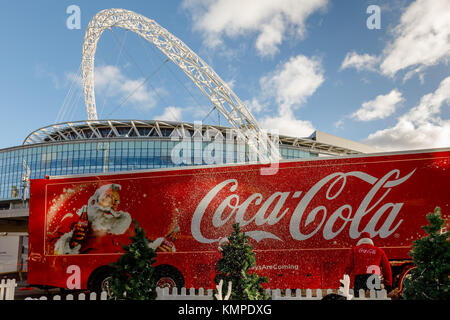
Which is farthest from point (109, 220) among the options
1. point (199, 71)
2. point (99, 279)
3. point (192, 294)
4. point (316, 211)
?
point (199, 71)

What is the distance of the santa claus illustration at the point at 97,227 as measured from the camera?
473 inches

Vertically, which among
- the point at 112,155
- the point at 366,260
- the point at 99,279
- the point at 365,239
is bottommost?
the point at 99,279

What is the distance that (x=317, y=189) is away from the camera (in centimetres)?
1065

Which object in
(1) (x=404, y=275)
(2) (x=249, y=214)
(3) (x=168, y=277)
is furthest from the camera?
(3) (x=168, y=277)

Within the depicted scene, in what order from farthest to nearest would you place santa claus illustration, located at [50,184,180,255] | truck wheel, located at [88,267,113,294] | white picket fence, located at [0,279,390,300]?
santa claus illustration, located at [50,184,180,255], truck wheel, located at [88,267,113,294], white picket fence, located at [0,279,390,300]

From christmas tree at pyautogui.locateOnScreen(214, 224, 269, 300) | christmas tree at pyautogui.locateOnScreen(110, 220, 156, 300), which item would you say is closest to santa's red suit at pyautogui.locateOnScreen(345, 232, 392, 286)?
christmas tree at pyautogui.locateOnScreen(214, 224, 269, 300)

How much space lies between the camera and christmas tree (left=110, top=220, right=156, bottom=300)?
26.8 feet

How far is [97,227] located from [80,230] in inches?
28.9

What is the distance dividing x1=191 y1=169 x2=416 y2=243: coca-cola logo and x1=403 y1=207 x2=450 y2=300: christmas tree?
2.14 metres

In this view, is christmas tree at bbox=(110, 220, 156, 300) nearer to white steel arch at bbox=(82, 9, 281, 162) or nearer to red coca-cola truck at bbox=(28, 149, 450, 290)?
red coca-cola truck at bbox=(28, 149, 450, 290)

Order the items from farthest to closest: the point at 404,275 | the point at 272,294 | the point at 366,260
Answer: the point at 272,294
the point at 366,260
the point at 404,275

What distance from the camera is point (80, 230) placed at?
12.5 m

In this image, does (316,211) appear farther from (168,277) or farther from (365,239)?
(168,277)

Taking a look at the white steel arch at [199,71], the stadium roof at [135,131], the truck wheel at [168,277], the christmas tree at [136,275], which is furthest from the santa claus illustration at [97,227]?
the stadium roof at [135,131]
